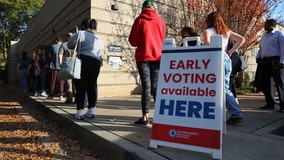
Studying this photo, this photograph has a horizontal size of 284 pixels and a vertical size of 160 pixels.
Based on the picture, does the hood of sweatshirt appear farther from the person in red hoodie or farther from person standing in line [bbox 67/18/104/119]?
person standing in line [bbox 67/18/104/119]

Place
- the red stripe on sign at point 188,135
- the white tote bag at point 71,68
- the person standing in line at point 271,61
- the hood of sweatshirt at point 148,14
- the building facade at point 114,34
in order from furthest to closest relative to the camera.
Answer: the building facade at point 114,34
the person standing in line at point 271,61
the white tote bag at point 71,68
the hood of sweatshirt at point 148,14
the red stripe on sign at point 188,135

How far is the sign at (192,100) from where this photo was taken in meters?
2.72

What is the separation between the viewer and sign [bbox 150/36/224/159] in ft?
8.91

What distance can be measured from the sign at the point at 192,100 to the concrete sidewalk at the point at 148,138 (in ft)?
0.52

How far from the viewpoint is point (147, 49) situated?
13.2ft

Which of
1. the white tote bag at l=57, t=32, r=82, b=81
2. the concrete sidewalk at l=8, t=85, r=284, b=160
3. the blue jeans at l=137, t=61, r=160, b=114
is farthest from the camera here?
the white tote bag at l=57, t=32, r=82, b=81

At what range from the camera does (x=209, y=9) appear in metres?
10.8

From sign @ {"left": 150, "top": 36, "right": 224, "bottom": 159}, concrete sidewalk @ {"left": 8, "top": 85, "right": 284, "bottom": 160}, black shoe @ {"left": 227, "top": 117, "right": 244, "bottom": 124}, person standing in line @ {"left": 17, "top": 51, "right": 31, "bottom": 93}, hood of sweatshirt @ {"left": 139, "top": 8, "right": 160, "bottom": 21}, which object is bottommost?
concrete sidewalk @ {"left": 8, "top": 85, "right": 284, "bottom": 160}

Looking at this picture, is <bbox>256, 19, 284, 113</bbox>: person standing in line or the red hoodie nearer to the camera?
the red hoodie

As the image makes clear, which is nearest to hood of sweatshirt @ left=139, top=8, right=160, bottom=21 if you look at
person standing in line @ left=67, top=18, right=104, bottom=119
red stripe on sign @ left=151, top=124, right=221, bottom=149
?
person standing in line @ left=67, top=18, right=104, bottom=119

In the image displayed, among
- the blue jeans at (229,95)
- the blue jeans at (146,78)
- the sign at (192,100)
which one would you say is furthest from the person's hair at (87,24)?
the blue jeans at (229,95)

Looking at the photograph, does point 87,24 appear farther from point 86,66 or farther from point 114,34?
point 114,34

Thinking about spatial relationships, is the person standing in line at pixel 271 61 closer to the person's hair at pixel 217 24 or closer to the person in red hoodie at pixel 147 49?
the person's hair at pixel 217 24

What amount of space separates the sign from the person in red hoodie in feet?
2.84
